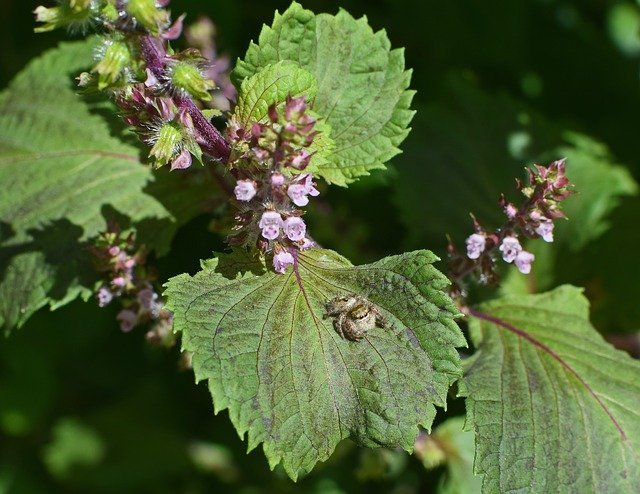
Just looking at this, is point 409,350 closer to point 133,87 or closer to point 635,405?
point 635,405

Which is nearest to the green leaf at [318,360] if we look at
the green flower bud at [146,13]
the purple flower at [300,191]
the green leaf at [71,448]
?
the purple flower at [300,191]

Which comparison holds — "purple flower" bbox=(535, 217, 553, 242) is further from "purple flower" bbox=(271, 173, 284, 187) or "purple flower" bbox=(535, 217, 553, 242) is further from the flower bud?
the flower bud

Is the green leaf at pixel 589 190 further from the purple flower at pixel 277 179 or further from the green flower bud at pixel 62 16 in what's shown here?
the green flower bud at pixel 62 16

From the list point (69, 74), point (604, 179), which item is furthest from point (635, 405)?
point (69, 74)

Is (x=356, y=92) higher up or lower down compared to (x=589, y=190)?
higher up

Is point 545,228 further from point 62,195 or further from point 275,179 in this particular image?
point 62,195

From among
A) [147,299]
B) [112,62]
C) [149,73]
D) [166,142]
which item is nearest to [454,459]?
[147,299]
